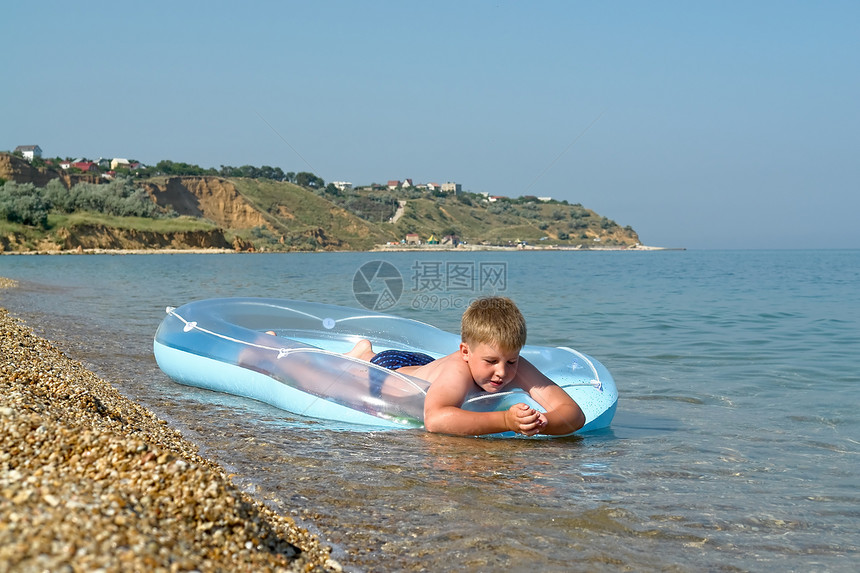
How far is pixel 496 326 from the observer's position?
12.2 feet

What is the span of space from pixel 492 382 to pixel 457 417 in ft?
1.05

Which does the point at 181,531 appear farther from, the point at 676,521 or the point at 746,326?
the point at 746,326

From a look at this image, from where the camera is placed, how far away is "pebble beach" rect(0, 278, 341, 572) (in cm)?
150

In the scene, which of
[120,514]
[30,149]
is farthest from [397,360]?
[30,149]

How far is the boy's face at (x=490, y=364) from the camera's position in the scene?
3.82m

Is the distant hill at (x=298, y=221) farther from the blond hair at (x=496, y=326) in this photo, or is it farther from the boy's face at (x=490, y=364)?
the blond hair at (x=496, y=326)

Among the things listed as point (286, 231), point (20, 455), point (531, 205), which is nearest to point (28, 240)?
point (286, 231)

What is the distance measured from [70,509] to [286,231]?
216 ft

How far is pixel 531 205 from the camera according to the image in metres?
108

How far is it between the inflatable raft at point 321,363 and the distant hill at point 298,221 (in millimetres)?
39128

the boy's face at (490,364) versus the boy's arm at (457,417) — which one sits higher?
the boy's face at (490,364)

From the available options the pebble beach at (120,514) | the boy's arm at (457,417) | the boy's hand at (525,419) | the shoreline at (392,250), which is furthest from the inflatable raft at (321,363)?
the shoreline at (392,250)

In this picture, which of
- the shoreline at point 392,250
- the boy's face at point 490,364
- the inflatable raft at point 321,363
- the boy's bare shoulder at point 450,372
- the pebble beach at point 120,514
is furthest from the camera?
the shoreline at point 392,250

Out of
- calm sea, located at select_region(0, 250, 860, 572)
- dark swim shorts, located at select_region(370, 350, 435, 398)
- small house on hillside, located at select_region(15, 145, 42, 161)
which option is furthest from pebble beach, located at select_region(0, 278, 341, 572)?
small house on hillside, located at select_region(15, 145, 42, 161)
